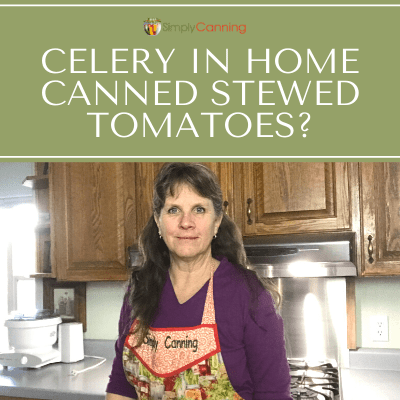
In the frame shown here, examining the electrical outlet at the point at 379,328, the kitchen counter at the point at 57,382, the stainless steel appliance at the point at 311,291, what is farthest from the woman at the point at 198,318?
the electrical outlet at the point at 379,328

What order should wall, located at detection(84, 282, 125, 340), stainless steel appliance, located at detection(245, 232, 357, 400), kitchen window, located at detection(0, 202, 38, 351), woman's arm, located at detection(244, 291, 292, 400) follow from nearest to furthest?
woman's arm, located at detection(244, 291, 292, 400)
stainless steel appliance, located at detection(245, 232, 357, 400)
wall, located at detection(84, 282, 125, 340)
kitchen window, located at detection(0, 202, 38, 351)

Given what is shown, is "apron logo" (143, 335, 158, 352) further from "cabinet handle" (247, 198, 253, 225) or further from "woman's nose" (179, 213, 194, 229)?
"cabinet handle" (247, 198, 253, 225)

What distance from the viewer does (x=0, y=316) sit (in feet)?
12.0

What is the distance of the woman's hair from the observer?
1.13m

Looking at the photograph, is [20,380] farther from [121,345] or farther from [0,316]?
[0,316]

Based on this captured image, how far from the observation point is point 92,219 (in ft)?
6.72

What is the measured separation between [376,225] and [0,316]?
10.5ft

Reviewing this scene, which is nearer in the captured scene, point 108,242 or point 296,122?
point 296,122

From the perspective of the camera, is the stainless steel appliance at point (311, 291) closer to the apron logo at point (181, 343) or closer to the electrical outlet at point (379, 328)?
the electrical outlet at point (379, 328)

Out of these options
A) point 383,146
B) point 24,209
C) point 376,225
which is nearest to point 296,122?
point 383,146

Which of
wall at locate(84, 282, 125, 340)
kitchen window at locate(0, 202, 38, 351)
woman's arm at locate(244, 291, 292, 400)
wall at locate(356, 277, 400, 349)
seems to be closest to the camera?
woman's arm at locate(244, 291, 292, 400)

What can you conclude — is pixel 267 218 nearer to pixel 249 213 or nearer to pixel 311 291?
pixel 249 213

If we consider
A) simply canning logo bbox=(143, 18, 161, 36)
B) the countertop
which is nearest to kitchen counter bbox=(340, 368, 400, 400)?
the countertop

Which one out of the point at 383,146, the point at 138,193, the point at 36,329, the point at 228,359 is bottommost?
the point at 36,329
